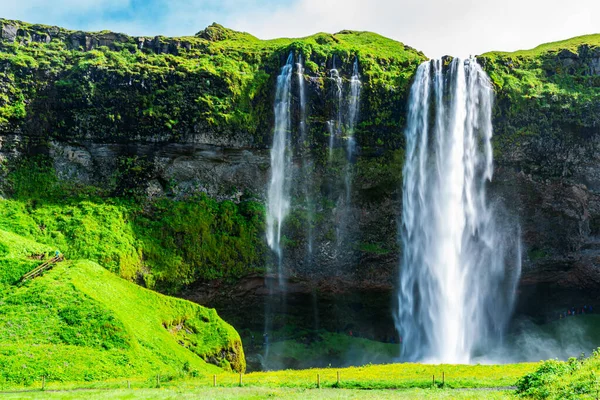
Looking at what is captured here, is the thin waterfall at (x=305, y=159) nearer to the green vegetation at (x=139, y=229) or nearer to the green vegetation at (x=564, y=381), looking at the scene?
the green vegetation at (x=139, y=229)

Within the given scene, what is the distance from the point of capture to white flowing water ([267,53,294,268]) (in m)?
45.9

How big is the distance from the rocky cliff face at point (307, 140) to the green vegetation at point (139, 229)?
1301 mm

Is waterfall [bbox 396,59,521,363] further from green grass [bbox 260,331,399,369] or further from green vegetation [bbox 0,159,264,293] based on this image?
green vegetation [bbox 0,159,264,293]

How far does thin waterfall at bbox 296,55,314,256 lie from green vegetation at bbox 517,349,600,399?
92.8ft

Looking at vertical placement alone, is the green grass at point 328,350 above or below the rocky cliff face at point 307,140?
below

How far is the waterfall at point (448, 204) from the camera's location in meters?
44.3

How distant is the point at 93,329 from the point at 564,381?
2251 cm

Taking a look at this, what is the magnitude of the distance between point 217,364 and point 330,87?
2415cm

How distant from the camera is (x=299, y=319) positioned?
159 ft

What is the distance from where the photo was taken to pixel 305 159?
4666 cm

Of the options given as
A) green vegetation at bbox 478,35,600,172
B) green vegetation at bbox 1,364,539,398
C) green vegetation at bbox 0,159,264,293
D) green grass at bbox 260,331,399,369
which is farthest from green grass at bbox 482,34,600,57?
green vegetation at bbox 1,364,539,398

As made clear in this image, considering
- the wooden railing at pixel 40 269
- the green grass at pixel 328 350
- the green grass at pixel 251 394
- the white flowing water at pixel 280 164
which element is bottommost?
the green grass at pixel 328 350

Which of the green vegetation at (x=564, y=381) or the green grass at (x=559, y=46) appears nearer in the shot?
the green vegetation at (x=564, y=381)

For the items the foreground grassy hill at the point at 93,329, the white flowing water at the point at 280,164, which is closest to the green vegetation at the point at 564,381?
the foreground grassy hill at the point at 93,329
